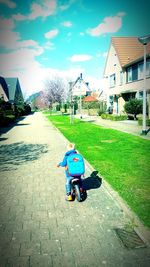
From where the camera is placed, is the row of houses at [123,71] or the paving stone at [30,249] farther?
the row of houses at [123,71]

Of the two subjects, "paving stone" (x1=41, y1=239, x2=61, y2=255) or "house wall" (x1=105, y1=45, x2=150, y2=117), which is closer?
"paving stone" (x1=41, y1=239, x2=61, y2=255)

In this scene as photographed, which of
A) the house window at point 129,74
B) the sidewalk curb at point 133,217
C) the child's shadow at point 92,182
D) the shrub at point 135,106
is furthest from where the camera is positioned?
the house window at point 129,74

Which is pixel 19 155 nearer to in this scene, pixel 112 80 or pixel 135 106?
pixel 135 106

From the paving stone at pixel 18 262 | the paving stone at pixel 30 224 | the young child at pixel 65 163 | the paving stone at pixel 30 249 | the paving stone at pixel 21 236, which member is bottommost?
the paving stone at pixel 18 262

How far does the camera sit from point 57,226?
461 centimetres

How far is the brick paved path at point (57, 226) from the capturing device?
12.0ft

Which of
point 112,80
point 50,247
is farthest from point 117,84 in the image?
point 50,247

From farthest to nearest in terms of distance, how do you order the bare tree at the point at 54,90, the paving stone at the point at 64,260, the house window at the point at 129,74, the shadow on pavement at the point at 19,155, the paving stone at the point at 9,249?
the bare tree at the point at 54,90, the house window at the point at 129,74, the shadow on pavement at the point at 19,155, the paving stone at the point at 9,249, the paving stone at the point at 64,260

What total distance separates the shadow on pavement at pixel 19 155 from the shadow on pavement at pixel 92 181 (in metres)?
3.33

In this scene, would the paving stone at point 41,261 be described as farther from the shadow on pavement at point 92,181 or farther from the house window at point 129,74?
the house window at point 129,74

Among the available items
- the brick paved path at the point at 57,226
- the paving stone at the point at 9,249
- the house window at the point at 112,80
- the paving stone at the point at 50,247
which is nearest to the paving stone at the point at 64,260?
the brick paved path at the point at 57,226

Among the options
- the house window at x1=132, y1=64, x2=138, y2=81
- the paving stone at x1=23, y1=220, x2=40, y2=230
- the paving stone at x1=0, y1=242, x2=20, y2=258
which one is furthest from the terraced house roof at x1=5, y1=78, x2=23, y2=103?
the paving stone at x1=0, y1=242, x2=20, y2=258

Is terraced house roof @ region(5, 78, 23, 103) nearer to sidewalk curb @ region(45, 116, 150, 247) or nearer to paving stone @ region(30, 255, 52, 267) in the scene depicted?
sidewalk curb @ region(45, 116, 150, 247)

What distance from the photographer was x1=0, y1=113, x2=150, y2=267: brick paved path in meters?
3.65
